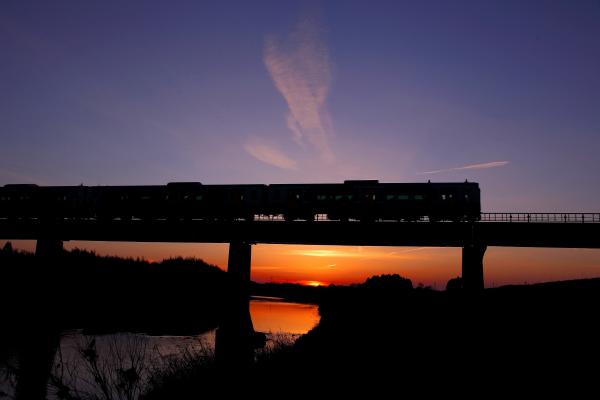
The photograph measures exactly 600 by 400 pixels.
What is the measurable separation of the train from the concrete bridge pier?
558cm

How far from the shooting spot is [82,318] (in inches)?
2063

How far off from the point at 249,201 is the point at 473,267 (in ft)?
75.4

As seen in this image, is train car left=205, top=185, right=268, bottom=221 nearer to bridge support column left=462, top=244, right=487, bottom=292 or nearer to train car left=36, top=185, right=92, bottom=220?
train car left=36, top=185, right=92, bottom=220

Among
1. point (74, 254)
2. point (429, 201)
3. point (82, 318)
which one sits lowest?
point (82, 318)

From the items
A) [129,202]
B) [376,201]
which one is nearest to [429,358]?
[376,201]

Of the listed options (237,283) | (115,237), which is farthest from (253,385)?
(115,237)

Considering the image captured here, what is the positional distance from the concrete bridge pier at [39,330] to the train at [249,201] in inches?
220

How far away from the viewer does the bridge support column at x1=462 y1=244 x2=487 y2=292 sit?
119ft

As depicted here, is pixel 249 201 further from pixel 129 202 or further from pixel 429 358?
pixel 429 358

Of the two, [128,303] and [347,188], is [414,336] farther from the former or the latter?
[128,303]

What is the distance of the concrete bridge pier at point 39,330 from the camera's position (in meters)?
22.2

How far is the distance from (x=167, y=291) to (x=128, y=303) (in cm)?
1145

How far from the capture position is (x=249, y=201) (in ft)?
146

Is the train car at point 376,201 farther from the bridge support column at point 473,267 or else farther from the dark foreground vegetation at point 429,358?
→ the dark foreground vegetation at point 429,358
